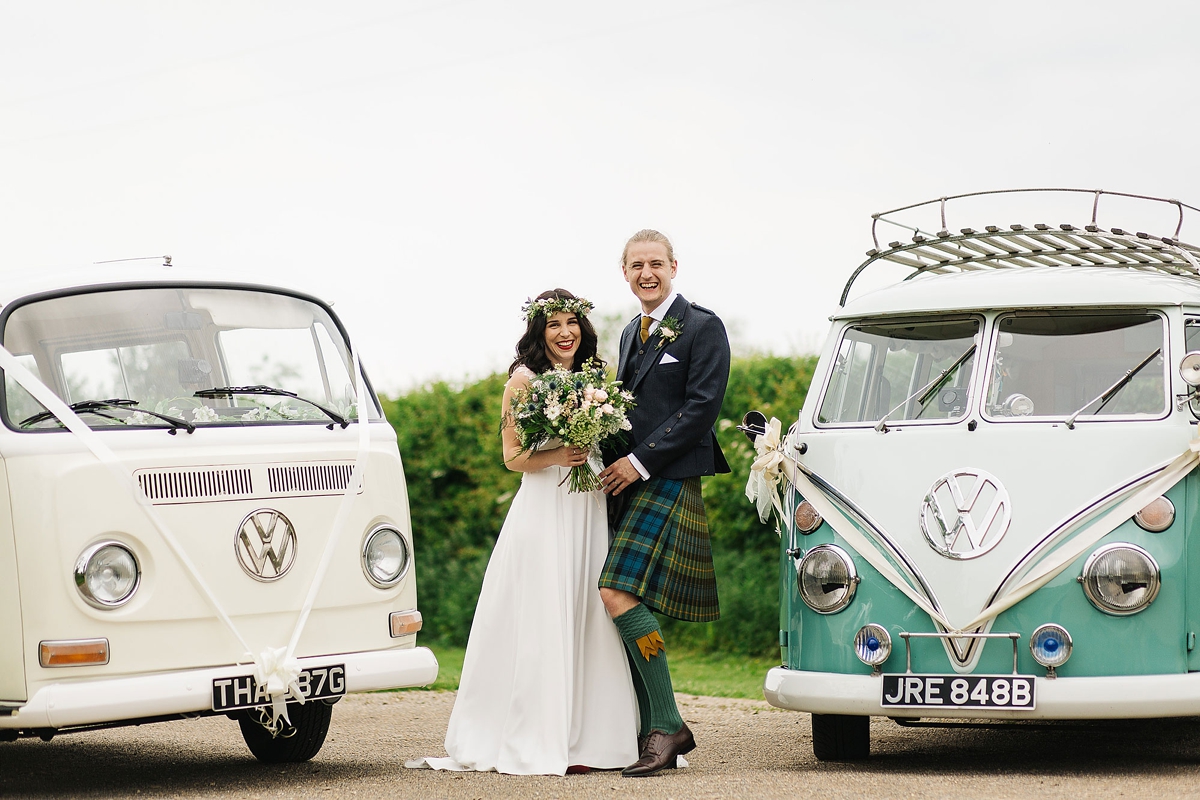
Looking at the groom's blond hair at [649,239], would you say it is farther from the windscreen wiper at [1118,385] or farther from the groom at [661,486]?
the windscreen wiper at [1118,385]

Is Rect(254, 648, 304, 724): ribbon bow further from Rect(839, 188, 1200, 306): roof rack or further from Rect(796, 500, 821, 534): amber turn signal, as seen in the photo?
Rect(839, 188, 1200, 306): roof rack

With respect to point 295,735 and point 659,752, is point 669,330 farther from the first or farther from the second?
point 295,735

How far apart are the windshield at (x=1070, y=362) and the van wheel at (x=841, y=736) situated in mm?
1529

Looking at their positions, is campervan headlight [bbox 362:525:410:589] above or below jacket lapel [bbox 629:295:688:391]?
below

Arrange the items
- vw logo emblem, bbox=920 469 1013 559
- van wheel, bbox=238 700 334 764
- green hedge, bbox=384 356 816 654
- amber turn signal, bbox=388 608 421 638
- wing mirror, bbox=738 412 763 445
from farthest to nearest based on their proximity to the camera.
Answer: green hedge, bbox=384 356 816 654 < van wheel, bbox=238 700 334 764 < wing mirror, bbox=738 412 763 445 < amber turn signal, bbox=388 608 421 638 < vw logo emblem, bbox=920 469 1013 559

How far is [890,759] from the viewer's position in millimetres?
6297

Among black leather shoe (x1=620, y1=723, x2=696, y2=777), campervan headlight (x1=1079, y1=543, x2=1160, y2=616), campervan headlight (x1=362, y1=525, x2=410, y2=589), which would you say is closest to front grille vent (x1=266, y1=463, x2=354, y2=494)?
campervan headlight (x1=362, y1=525, x2=410, y2=589)

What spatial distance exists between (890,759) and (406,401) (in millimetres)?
7755

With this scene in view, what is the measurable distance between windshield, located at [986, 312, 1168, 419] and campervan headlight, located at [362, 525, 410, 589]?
268cm

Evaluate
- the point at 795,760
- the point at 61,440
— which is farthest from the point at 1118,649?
the point at 61,440

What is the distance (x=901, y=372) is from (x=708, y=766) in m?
2.03

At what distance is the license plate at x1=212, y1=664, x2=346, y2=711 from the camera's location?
17.5ft

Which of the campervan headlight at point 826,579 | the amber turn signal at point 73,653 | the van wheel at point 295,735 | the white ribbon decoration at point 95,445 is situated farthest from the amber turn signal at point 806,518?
the amber turn signal at point 73,653

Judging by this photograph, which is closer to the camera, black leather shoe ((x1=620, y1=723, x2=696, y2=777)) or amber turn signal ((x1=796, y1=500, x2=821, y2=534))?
black leather shoe ((x1=620, y1=723, x2=696, y2=777))
